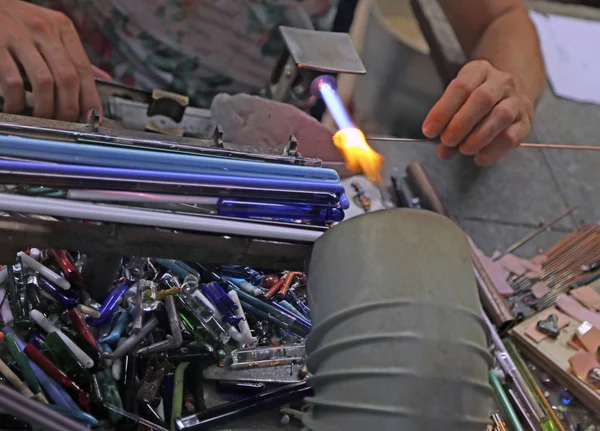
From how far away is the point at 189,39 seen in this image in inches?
41.7

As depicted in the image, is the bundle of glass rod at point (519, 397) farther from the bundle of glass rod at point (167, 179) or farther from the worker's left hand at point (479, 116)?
the bundle of glass rod at point (167, 179)

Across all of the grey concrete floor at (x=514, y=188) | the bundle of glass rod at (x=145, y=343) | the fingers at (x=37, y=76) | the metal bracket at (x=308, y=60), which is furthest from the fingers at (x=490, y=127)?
the fingers at (x=37, y=76)

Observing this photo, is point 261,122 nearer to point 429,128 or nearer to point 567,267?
point 429,128

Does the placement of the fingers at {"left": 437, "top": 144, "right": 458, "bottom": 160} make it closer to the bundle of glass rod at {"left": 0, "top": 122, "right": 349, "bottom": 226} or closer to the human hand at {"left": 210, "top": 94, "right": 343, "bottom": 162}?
the human hand at {"left": 210, "top": 94, "right": 343, "bottom": 162}

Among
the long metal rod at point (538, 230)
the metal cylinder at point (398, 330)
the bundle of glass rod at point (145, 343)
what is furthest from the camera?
the long metal rod at point (538, 230)

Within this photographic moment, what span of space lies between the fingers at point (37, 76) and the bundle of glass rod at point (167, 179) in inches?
8.5

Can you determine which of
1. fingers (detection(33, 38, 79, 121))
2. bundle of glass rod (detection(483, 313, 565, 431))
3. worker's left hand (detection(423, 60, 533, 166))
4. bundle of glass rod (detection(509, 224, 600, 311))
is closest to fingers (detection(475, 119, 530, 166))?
worker's left hand (detection(423, 60, 533, 166))

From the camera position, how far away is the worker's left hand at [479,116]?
2.58 ft

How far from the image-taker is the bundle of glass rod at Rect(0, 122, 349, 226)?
47 centimetres

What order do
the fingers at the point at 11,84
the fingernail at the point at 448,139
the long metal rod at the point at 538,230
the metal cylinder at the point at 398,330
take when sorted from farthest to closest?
the long metal rod at the point at 538,230
the fingernail at the point at 448,139
the fingers at the point at 11,84
the metal cylinder at the point at 398,330

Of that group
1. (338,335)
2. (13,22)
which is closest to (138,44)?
(13,22)

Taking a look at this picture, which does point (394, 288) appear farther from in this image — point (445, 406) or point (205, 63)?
point (205, 63)

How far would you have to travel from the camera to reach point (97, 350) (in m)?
0.59

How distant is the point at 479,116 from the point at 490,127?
0.10 feet
